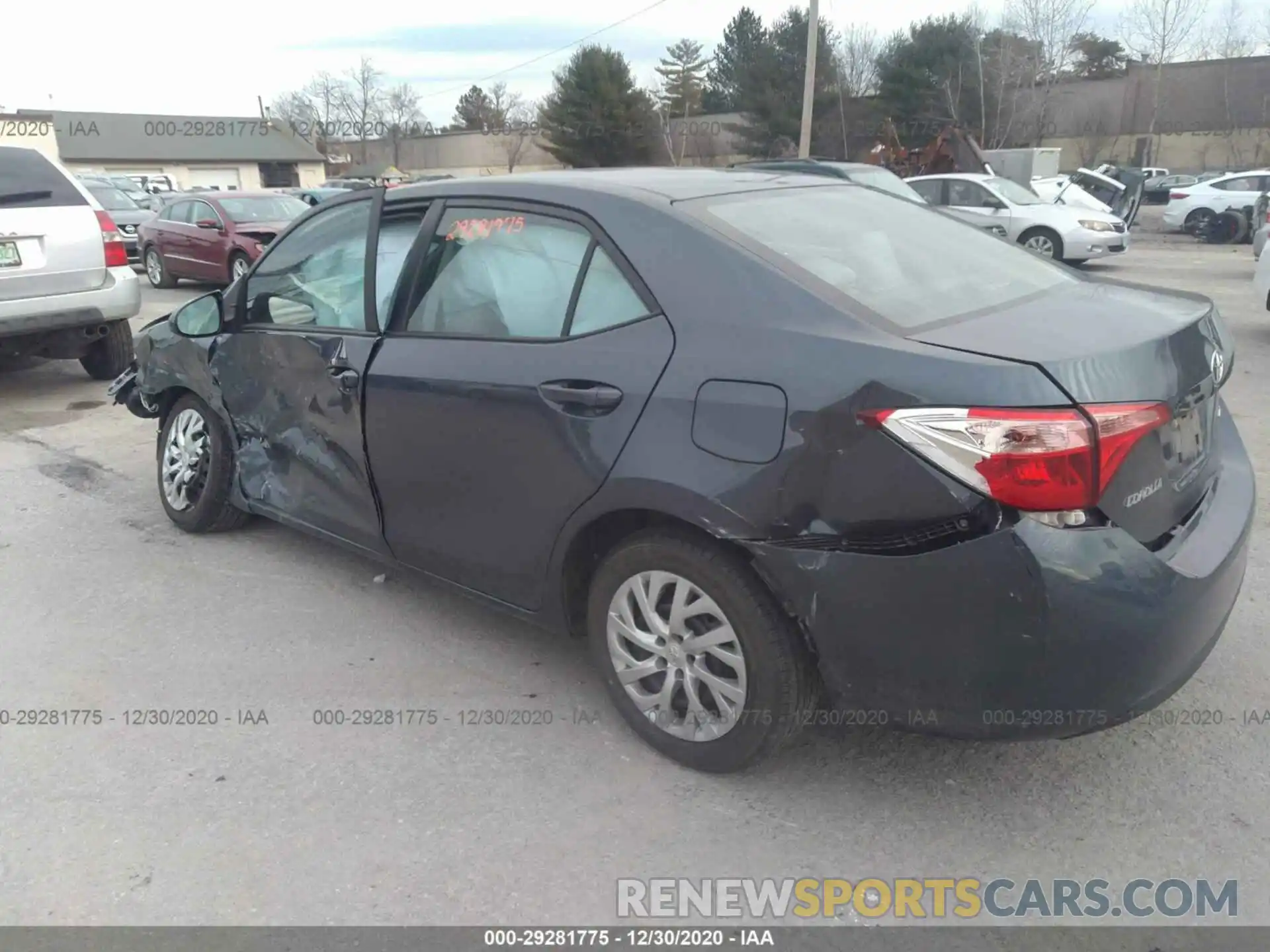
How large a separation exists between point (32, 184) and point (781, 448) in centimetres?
720

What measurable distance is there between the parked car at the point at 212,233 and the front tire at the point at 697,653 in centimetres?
1262

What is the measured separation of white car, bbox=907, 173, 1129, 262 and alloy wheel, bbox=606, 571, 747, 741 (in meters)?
14.0

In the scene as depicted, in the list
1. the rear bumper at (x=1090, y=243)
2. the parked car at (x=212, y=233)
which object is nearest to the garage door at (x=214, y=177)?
the parked car at (x=212, y=233)

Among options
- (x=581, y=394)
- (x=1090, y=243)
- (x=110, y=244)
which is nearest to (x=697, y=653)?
(x=581, y=394)

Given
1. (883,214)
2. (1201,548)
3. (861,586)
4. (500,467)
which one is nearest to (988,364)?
(861,586)

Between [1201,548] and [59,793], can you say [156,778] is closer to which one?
[59,793]

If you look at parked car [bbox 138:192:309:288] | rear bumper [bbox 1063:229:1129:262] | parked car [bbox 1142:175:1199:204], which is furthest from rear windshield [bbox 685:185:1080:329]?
parked car [bbox 1142:175:1199:204]

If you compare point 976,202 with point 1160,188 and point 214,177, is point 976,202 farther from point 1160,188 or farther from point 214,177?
point 214,177

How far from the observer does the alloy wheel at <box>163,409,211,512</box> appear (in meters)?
4.79

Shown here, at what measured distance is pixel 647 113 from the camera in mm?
50500

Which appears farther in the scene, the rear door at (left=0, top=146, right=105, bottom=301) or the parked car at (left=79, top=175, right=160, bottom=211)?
the parked car at (left=79, top=175, right=160, bottom=211)

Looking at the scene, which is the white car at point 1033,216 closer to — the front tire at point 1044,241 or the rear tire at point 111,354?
the front tire at point 1044,241

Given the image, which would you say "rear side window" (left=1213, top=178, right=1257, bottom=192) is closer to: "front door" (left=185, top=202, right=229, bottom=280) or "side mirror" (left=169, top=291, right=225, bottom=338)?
"front door" (left=185, top=202, right=229, bottom=280)

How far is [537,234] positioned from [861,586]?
1587 mm
